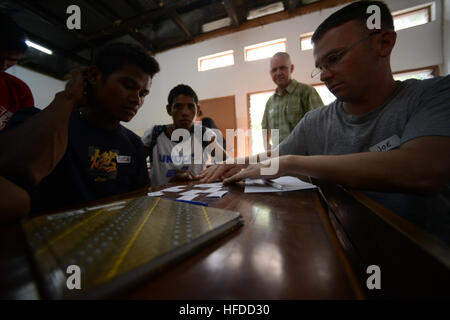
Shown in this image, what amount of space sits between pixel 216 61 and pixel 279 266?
4573 millimetres

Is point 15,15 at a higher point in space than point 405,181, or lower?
higher

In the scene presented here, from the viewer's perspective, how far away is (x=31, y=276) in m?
0.17

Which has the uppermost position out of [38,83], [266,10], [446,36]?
[266,10]

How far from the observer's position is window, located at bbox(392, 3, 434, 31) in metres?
2.81

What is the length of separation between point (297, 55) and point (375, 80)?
3.31 metres

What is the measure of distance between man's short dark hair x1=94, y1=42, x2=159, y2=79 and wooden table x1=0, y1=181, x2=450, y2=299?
2.64ft

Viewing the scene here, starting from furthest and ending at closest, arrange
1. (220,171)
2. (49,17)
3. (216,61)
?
(216,61)
(49,17)
(220,171)

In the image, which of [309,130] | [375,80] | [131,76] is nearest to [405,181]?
[375,80]

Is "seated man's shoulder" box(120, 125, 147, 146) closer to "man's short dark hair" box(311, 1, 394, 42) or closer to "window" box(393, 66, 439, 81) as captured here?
"man's short dark hair" box(311, 1, 394, 42)

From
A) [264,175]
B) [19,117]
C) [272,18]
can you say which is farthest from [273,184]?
[272,18]

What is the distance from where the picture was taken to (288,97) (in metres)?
2.05

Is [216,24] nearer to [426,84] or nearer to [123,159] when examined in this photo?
[123,159]

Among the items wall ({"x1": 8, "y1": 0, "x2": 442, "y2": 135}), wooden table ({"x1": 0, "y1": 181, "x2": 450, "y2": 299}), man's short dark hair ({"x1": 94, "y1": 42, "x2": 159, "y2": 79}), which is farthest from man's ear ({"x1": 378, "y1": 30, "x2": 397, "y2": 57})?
wall ({"x1": 8, "y1": 0, "x2": 442, "y2": 135})
